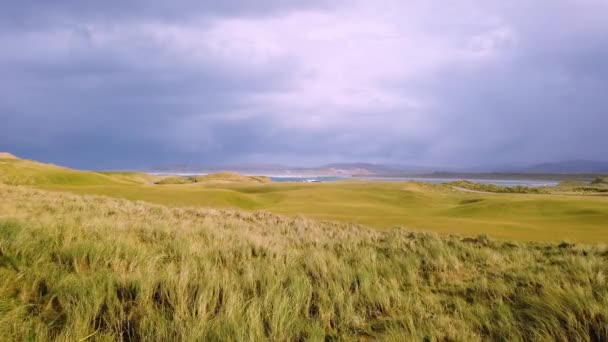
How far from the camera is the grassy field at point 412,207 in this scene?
17.6m

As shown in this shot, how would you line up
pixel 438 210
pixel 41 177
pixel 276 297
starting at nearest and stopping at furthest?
pixel 276 297 < pixel 438 210 < pixel 41 177

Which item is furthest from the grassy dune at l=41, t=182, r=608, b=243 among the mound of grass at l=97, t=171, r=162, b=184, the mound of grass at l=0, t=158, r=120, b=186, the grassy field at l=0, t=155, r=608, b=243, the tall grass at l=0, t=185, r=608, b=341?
the mound of grass at l=97, t=171, r=162, b=184

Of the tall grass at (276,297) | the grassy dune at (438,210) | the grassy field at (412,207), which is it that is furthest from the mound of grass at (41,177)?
the tall grass at (276,297)

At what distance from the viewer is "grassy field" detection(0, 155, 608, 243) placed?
57.7ft

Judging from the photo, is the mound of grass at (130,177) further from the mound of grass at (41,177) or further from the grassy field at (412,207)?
the grassy field at (412,207)

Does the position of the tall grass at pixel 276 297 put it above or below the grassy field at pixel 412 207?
above

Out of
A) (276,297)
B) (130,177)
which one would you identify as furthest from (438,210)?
(130,177)

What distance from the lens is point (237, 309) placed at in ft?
12.0

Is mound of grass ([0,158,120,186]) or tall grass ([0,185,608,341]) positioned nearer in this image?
tall grass ([0,185,608,341])

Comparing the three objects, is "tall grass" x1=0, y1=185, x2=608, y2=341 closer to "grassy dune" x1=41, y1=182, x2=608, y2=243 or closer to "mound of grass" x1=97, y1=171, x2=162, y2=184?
"grassy dune" x1=41, y1=182, x2=608, y2=243

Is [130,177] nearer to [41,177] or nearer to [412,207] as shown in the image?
[41,177]

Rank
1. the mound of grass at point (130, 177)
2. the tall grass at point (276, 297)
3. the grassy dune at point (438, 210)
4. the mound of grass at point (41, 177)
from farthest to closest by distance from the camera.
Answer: the mound of grass at point (130, 177)
the mound of grass at point (41, 177)
the grassy dune at point (438, 210)
the tall grass at point (276, 297)

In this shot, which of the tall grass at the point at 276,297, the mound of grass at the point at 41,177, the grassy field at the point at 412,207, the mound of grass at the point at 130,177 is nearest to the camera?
the tall grass at the point at 276,297

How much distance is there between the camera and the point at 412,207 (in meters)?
34.3
